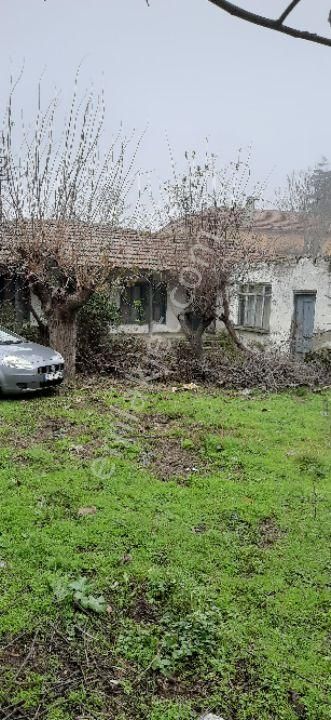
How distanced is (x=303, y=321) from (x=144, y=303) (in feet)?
16.4

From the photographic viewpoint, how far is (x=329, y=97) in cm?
205

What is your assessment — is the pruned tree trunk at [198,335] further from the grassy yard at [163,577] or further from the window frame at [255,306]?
the grassy yard at [163,577]

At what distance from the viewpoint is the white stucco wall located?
14.4m

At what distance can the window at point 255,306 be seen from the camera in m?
16.5

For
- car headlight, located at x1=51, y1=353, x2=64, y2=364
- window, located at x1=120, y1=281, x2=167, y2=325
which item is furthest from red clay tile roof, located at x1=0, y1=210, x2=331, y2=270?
car headlight, located at x1=51, y1=353, x2=64, y2=364

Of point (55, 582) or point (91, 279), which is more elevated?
point (91, 279)

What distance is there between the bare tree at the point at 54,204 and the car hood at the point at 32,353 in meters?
1.05

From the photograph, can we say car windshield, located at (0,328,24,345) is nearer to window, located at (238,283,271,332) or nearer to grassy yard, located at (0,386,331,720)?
grassy yard, located at (0,386,331,720)

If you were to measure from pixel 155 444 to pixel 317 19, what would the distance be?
6668 millimetres

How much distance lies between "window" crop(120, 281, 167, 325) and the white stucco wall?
2.34 m

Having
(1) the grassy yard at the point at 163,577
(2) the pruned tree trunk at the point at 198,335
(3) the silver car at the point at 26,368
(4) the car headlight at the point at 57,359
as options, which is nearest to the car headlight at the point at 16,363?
(3) the silver car at the point at 26,368

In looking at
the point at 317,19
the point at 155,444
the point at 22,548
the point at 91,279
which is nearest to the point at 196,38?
the point at 317,19

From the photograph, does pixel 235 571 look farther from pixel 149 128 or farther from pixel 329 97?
pixel 149 128

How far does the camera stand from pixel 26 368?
9891 mm
